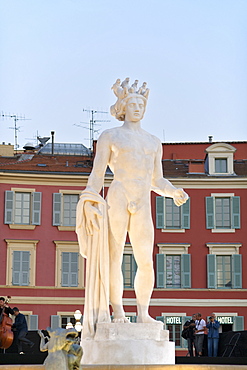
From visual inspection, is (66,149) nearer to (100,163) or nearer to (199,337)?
(199,337)

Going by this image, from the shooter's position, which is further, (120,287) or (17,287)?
(17,287)

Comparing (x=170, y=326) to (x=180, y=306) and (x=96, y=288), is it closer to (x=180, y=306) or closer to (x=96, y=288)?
(x=180, y=306)

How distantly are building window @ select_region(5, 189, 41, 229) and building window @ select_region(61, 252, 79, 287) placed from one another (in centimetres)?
251

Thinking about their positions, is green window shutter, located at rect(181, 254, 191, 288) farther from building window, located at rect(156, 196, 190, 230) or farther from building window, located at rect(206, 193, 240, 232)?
building window, located at rect(206, 193, 240, 232)

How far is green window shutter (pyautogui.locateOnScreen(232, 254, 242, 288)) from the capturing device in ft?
154

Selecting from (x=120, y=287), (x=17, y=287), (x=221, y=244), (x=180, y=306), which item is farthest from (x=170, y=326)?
(x=120, y=287)

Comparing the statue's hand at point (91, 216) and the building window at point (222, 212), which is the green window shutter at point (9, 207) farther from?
the statue's hand at point (91, 216)

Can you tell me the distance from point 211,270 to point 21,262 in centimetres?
993

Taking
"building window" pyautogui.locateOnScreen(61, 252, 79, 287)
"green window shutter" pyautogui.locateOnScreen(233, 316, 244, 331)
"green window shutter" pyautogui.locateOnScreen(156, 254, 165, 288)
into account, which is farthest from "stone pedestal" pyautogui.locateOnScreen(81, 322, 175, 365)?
"green window shutter" pyautogui.locateOnScreen(233, 316, 244, 331)

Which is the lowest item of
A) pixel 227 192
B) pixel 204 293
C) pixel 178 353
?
pixel 178 353

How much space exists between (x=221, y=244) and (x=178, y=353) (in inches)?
A: 249

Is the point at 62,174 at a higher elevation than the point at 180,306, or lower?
higher

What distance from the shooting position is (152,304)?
46688mm

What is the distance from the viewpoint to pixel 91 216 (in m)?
12.0
